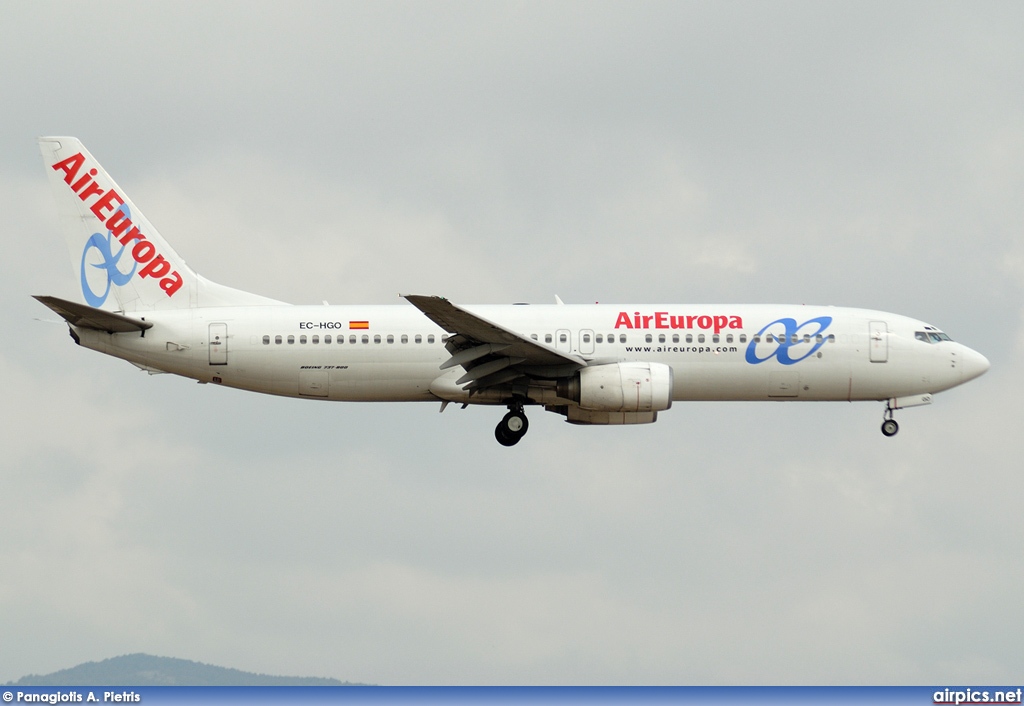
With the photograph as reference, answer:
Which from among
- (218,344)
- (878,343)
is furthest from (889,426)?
(218,344)

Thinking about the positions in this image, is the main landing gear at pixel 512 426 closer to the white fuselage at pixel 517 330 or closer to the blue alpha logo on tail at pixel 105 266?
the white fuselage at pixel 517 330

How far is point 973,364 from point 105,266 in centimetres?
2964

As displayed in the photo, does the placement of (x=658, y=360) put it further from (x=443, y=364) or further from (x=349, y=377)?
(x=349, y=377)

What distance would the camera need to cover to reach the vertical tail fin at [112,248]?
45.7m

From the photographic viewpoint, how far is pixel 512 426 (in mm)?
44719

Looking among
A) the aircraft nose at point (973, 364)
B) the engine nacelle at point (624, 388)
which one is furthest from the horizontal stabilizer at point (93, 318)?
the aircraft nose at point (973, 364)

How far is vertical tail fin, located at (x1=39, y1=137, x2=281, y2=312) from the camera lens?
4572 cm

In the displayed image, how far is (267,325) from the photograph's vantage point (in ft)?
145

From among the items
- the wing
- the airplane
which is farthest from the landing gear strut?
the wing

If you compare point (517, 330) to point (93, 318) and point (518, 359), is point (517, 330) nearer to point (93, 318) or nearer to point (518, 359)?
point (518, 359)

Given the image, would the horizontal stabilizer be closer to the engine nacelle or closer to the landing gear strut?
the engine nacelle

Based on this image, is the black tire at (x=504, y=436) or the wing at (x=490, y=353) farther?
the black tire at (x=504, y=436)

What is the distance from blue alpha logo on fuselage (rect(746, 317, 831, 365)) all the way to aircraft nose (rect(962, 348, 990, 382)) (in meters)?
5.39

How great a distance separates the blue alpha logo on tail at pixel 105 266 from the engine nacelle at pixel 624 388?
1600cm
